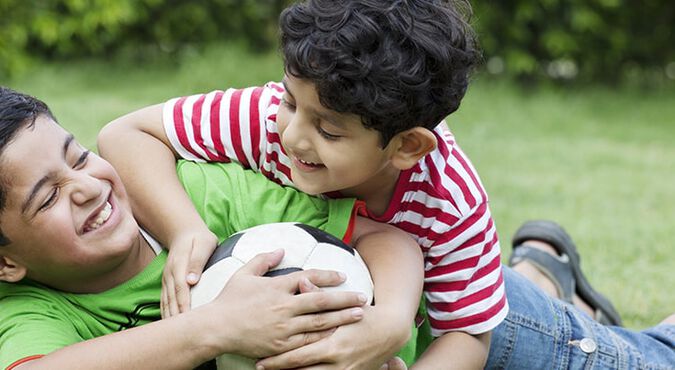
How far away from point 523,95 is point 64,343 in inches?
257

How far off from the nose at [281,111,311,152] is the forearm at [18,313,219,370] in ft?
1.52

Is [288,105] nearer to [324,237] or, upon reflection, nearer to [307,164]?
[307,164]

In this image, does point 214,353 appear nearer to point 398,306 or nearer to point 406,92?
point 398,306

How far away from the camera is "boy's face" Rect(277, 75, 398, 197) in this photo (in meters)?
2.07

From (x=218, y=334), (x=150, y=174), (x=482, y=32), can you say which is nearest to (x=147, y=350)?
(x=218, y=334)

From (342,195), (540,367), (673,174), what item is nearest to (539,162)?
(673,174)

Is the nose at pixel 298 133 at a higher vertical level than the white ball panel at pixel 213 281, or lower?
higher

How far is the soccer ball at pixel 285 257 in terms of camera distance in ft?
6.65

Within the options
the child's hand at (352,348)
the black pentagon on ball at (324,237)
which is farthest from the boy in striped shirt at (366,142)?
the child's hand at (352,348)

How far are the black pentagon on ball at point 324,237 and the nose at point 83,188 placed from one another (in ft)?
1.52

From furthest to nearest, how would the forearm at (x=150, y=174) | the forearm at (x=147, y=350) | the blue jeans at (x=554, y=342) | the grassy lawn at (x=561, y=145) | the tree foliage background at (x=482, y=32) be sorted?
1. the tree foliage background at (x=482, y=32)
2. the grassy lawn at (x=561, y=145)
3. the blue jeans at (x=554, y=342)
4. the forearm at (x=150, y=174)
5. the forearm at (x=147, y=350)

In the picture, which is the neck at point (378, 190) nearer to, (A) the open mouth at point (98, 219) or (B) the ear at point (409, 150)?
(B) the ear at point (409, 150)

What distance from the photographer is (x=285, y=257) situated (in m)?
2.05

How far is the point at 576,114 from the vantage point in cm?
748
